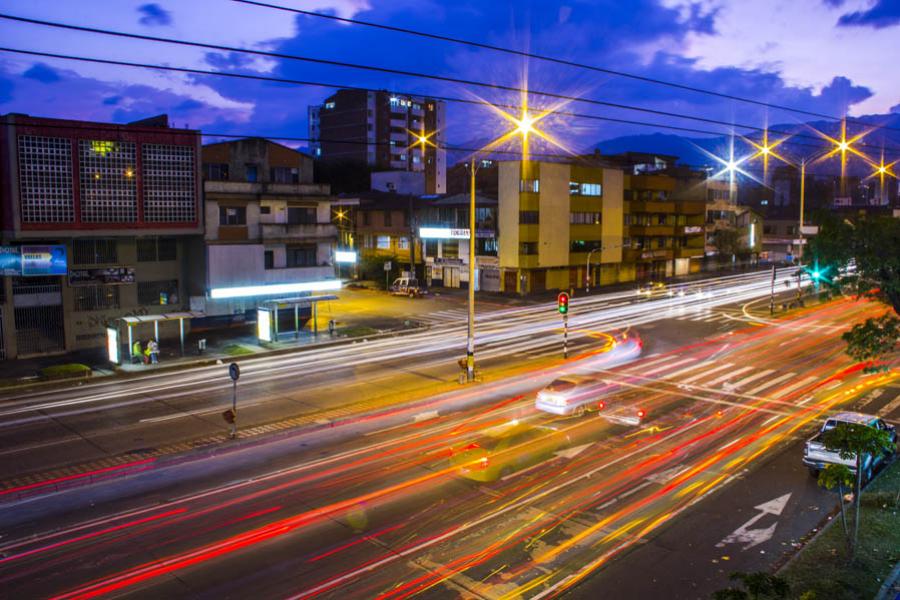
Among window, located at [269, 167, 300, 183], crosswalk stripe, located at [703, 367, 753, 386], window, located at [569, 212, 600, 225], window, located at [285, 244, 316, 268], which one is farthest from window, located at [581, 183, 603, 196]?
crosswalk stripe, located at [703, 367, 753, 386]

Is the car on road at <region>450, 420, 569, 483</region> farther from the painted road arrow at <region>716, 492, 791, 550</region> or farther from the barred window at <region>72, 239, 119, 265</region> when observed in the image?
the barred window at <region>72, 239, 119, 265</region>

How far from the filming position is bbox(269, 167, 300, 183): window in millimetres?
43125

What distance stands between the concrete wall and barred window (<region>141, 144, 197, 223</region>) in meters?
32.4

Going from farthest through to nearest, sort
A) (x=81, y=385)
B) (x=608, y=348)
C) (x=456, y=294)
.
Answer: (x=456, y=294), (x=608, y=348), (x=81, y=385)

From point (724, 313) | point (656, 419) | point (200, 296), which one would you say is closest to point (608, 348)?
point (656, 419)

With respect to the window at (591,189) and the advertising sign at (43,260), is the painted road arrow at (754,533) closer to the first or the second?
the advertising sign at (43,260)

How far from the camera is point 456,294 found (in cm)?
6266

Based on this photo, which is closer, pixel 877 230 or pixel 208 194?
pixel 877 230

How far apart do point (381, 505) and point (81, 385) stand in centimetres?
1917

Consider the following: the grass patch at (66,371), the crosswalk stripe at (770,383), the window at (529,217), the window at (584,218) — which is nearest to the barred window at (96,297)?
the grass patch at (66,371)

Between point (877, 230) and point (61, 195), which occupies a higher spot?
point (61, 195)

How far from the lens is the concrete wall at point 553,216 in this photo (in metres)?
63.3

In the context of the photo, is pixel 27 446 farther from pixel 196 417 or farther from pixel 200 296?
pixel 200 296

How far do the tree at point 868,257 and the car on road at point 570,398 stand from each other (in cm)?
892
